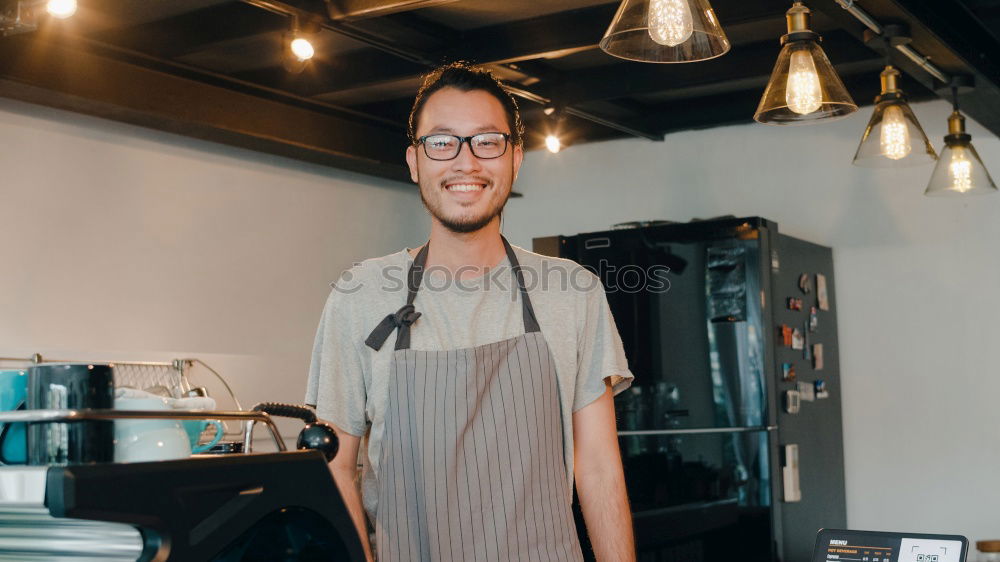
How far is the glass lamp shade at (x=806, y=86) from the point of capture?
2385 mm

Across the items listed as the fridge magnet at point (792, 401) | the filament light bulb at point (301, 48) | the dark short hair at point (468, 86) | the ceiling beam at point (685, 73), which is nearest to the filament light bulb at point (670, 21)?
the dark short hair at point (468, 86)

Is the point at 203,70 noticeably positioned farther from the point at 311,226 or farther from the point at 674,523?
the point at 674,523

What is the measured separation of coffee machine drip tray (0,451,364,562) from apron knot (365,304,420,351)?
0.63 metres

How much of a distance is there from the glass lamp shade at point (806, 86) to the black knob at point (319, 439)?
5.60ft

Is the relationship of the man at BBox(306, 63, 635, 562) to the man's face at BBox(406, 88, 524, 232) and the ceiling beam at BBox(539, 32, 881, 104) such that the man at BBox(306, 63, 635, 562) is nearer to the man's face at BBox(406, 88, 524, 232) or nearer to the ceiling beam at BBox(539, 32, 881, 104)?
the man's face at BBox(406, 88, 524, 232)

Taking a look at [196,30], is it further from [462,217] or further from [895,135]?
[462,217]

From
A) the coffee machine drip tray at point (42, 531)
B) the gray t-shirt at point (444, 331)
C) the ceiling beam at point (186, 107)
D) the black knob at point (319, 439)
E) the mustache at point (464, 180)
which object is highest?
the ceiling beam at point (186, 107)

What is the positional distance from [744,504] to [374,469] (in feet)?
9.47

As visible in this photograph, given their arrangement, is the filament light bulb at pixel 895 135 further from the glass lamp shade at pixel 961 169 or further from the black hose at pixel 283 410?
the black hose at pixel 283 410

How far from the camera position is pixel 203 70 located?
4289mm

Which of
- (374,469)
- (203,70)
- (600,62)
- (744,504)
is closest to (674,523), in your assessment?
(744,504)

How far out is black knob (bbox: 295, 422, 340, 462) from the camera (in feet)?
3.21

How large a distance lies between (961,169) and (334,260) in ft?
9.67

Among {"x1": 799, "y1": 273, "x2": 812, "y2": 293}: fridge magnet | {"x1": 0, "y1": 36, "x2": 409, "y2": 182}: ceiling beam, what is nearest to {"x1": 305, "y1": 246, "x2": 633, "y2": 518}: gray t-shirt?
{"x1": 0, "y1": 36, "x2": 409, "y2": 182}: ceiling beam
